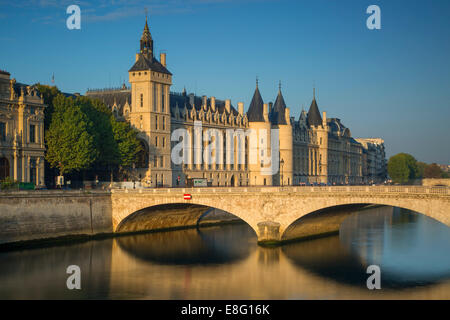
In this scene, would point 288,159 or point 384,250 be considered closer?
point 384,250

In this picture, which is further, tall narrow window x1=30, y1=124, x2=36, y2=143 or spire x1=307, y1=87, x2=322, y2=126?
spire x1=307, y1=87, x2=322, y2=126

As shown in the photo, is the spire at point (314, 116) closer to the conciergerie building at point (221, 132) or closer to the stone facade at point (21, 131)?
the conciergerie building at point (221, 132)

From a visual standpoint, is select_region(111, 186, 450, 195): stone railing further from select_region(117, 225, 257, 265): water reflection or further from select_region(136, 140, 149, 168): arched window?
select_region(136, 140, 149, 168): arched window

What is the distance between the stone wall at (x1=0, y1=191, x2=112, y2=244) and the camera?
60688 mm

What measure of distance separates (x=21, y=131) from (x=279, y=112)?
226ft

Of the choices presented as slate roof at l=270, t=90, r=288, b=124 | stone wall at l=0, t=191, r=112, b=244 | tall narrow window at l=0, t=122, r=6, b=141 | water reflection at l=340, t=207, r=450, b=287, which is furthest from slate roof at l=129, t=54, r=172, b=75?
slate roof at l=270, t=90, r=288, b=124

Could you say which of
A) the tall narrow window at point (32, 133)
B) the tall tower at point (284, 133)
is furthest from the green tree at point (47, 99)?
A: the tall tower at point (284, 133)

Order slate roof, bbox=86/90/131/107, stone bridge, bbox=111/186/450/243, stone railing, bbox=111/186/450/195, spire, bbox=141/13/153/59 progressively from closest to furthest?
stone railing, bbox=111/186/450/195, stone bridge, bbox=111/186/450/243, spire, bbox=141/13/153/59, slate roof, bbox=86/90/131/107

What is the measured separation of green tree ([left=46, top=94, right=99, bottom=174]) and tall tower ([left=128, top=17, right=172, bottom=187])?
17925 millimetres

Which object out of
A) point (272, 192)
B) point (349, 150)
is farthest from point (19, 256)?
point (349, 150)

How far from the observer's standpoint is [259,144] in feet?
407

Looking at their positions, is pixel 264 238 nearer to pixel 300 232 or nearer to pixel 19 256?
pixel 300 232

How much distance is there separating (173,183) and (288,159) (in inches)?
1432
